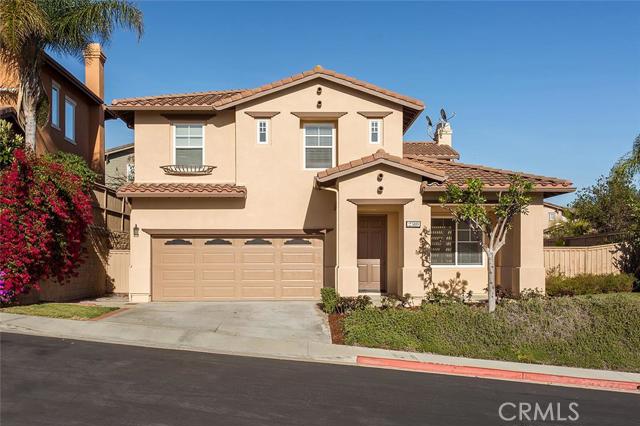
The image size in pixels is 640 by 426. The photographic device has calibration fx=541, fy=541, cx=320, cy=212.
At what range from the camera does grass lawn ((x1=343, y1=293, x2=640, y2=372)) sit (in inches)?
445

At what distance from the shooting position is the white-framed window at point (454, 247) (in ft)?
61.0

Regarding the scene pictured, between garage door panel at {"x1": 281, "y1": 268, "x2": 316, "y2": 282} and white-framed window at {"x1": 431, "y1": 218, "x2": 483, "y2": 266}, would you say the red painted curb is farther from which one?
white-framed window at {"x1": 431, "y1": 218, "x2": 483, "y2": 266}

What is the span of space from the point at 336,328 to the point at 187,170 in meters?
7.72

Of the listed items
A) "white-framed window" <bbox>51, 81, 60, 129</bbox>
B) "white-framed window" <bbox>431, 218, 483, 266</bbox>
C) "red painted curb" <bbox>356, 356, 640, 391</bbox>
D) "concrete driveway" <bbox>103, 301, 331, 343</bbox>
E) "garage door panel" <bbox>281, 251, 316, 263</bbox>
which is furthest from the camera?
"white-framed window" <bbox>51, 81, 60, 129</bbox>

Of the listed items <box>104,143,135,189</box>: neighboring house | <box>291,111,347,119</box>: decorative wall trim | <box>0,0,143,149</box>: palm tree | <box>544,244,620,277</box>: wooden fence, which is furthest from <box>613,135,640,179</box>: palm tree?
<box>104,143,135,189</box>: neighboring house

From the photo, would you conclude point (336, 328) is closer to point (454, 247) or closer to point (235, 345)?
point (235, 345)

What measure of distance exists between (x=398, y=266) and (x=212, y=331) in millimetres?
6792

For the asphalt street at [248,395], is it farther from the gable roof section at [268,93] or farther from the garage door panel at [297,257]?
the gable roof section at [268,93]

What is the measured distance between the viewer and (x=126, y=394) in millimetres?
7492

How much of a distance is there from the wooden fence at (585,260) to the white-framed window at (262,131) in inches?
420

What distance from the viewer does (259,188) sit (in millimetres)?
17500

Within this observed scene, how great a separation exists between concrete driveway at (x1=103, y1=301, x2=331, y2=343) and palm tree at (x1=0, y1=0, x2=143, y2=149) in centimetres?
641

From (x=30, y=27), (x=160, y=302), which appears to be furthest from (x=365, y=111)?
(x=30, y=27)

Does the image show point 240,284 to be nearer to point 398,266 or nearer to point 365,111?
point 398,266
